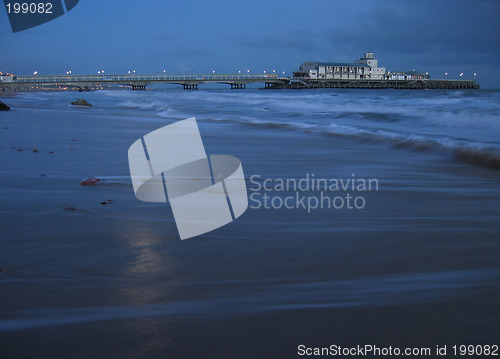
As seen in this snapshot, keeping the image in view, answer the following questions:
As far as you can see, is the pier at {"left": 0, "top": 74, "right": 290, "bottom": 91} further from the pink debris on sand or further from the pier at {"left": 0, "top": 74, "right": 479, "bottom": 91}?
the pink debris on sand

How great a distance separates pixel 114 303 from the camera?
4.24 ft

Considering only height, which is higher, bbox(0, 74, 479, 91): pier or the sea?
bbox(0, 74, 479, 91): pier

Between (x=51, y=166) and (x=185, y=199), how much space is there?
1512 mm

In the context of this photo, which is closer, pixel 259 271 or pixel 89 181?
pixel 259 271

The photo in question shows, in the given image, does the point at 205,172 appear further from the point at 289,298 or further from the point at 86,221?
the point at 289,298

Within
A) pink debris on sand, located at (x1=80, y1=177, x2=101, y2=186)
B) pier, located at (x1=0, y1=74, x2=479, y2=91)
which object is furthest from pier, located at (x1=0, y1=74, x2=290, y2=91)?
pink debris on sand, located at (x1=80, y1=177, x2=101, y2=186)

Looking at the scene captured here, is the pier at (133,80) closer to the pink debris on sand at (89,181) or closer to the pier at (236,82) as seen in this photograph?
the pier at (236,82)

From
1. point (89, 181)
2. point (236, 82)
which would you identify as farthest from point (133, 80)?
point (89, 181)

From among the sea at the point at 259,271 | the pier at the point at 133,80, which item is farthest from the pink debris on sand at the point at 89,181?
the pier at the point at 133,80

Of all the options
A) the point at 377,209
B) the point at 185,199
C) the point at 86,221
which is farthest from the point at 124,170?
the point at 377,209

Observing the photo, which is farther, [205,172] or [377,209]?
[205,172]

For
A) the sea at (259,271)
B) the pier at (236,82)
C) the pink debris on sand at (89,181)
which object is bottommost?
the sea at (259,271)

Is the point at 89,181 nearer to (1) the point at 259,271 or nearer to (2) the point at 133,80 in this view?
(1) the point at 259,271

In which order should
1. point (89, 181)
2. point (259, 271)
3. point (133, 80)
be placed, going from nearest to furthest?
point (259, 271) < point (89, 181) < point (133, 80)
